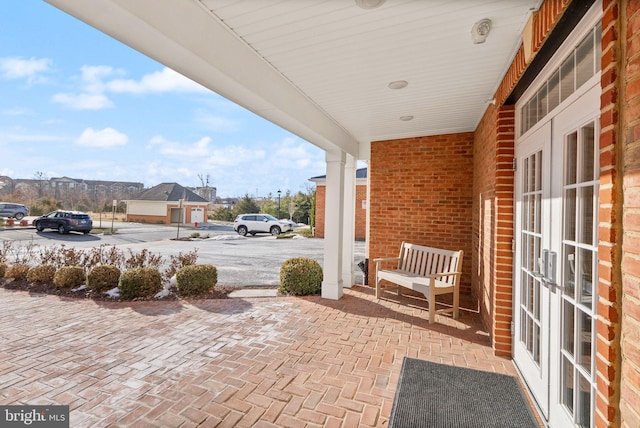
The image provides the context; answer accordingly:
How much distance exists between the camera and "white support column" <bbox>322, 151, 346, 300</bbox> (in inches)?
193

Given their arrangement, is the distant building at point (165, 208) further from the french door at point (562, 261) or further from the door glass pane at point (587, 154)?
the door glass pane at point (587, 154)

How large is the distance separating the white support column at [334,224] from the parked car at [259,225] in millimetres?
13108

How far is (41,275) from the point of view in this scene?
545 centimetres

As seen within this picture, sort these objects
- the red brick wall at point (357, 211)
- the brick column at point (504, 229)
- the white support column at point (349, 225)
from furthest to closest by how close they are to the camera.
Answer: the red brick wall at point (357, 211) < the white support column at point (349, 225) < the brick column at point (504, 229)

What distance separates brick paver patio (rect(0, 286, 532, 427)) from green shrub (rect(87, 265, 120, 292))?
43 cm

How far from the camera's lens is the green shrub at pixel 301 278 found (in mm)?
5051

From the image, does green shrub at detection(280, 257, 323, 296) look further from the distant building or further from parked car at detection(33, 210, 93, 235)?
the distant building

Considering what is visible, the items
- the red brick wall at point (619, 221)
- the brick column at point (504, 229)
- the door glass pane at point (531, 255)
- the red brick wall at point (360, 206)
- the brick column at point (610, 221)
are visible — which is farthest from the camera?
the red brick wall at point (360, 206)

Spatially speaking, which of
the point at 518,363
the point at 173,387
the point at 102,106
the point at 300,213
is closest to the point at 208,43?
the point at 173,387

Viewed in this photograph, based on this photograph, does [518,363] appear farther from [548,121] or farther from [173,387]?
[173,387]

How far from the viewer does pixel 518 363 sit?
2701 mm

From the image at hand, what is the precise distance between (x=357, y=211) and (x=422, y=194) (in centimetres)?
893

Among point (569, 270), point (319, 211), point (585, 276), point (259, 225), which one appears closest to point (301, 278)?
point (569, 270)

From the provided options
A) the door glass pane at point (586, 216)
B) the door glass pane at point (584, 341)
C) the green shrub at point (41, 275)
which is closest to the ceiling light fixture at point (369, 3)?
the door glass pane at point (586, 216)
